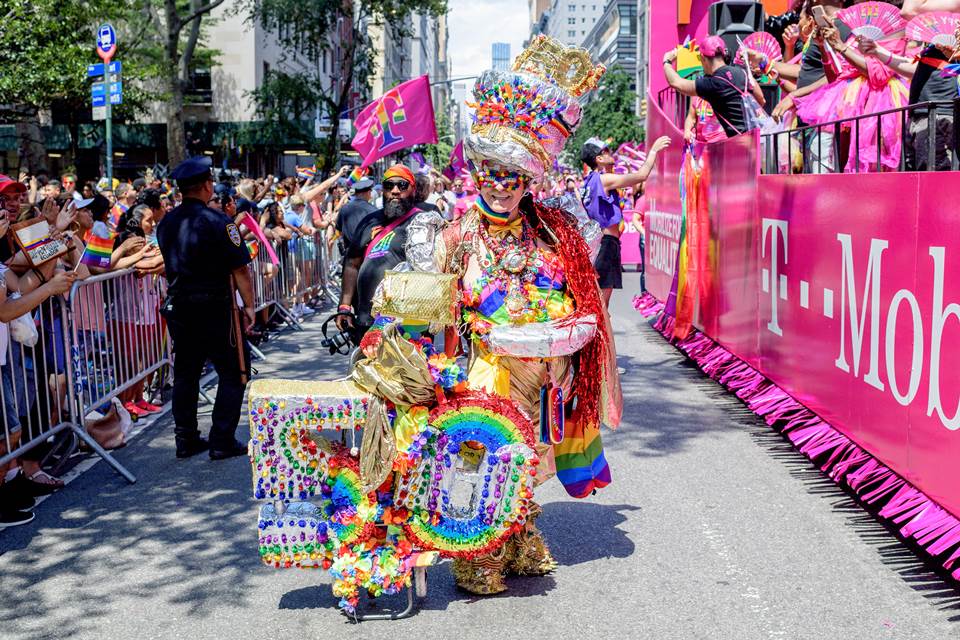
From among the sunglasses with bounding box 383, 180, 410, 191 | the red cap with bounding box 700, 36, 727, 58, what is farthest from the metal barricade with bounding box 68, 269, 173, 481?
the red cap with bounding box 700, 36, 727, 58

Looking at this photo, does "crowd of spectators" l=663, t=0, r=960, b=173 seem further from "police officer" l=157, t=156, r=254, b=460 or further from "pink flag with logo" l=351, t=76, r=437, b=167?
"police officer" l=157, t=156, r=254, b=460

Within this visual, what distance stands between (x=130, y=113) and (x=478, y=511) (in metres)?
35.7

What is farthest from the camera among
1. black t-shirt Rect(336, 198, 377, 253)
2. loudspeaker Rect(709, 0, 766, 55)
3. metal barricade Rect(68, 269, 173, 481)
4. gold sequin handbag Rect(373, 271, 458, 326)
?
loudspeaker Rect(709, 0, 766, 55)

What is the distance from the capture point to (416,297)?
4.00m

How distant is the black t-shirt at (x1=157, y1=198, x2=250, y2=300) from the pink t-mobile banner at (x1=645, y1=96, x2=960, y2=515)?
363 centimetres

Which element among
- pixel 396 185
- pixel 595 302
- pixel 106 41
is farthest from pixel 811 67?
pixel 106 41

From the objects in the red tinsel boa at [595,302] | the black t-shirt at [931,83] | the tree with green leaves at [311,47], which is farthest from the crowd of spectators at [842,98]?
the tree with green leaves at [311,47]

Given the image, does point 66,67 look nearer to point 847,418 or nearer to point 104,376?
point 104,376

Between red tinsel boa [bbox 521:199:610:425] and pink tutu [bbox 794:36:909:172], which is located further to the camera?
pink tutu [bbox 794:36:909:172]

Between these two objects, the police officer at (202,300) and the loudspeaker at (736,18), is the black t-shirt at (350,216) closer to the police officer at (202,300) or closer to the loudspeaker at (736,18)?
the police officer at (202,300)

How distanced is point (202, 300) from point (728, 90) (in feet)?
15.3

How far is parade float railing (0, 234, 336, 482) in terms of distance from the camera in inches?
233

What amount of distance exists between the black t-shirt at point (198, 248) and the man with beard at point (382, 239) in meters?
0.79

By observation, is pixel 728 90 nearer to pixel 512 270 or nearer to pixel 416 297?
pixel 512 270
